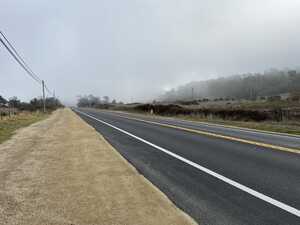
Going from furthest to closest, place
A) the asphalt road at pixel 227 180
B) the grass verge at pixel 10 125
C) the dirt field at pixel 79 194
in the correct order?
1. the grass verge at pixel 10 125
2. the asphalt road at pixel 227 180
3. the dirt field at pixel 79 194

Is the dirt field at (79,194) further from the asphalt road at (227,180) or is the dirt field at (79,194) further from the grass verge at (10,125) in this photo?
the grass verge at (10,125)

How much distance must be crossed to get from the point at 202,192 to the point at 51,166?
14.0ft

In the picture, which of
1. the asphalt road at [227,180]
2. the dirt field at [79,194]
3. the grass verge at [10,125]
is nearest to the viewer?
the dirt field at [79,194]

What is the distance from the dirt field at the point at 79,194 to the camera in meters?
4.73

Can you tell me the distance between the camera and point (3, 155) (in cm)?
1048

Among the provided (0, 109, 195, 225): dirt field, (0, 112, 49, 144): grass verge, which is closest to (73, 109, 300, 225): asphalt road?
(0, 109, 195, 225): dirt field

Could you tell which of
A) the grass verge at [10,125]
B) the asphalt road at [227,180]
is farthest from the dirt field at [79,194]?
the grass verge at [10,125]

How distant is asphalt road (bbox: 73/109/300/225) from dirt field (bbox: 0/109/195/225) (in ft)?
1.50

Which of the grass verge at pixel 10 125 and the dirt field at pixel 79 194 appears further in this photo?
the grass verge at pixel 10 125

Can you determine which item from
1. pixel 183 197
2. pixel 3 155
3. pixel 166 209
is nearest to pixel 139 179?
pixel 183 197

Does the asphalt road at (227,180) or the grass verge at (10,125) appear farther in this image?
the grass verge at (10,125)

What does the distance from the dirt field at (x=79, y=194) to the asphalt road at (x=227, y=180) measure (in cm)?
46

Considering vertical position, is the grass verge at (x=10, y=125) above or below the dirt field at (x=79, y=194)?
above

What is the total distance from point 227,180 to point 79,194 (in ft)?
9.62
